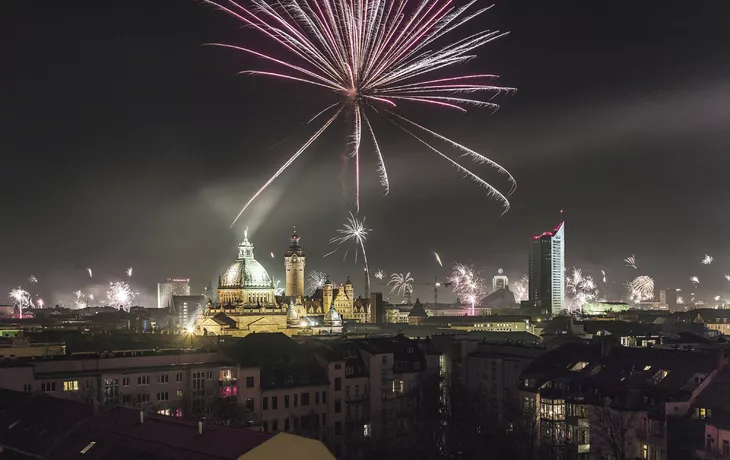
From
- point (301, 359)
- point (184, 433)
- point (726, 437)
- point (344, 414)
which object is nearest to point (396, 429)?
point (344, 414)

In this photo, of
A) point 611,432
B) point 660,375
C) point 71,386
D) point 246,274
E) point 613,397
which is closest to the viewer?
point 611,432

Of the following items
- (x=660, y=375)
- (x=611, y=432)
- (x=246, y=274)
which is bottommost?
(x=611, y=432)

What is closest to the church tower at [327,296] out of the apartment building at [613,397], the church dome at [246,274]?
the church dome at [246,274]

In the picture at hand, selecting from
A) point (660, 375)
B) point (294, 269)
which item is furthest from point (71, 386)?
point (294, 269)

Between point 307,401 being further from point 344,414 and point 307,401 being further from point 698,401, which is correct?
point 698,401

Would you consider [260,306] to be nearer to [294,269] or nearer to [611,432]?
[294,269]

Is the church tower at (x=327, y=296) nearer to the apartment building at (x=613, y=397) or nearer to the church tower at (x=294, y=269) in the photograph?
the church tower at (x=294, y=269)

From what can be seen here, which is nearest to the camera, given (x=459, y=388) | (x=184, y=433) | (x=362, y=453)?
(x=184, y=433)
